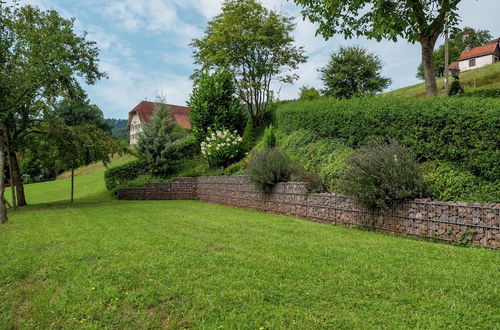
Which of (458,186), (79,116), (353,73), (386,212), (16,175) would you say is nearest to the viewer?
(386,212)

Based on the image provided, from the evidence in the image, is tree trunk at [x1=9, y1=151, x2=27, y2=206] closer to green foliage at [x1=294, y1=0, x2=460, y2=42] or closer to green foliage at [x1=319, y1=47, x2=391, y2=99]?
green foliage at [x1=294, y1=0, x2=460, y2=42]

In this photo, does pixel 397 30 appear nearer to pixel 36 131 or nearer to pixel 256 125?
pixel 256 125

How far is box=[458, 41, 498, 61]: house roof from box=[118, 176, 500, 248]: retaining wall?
2164 inches

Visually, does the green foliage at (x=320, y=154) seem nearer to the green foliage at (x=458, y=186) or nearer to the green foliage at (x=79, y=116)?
the green foliage at (x=458, y=186)

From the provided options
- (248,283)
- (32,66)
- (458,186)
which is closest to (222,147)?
(32,66)

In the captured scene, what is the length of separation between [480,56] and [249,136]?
161 ft

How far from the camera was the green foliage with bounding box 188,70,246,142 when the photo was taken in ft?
67.7

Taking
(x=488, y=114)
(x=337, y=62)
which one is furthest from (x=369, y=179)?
(x=337, y=62)

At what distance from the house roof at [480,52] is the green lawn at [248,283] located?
59460 mm

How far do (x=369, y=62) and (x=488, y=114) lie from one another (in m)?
21.2

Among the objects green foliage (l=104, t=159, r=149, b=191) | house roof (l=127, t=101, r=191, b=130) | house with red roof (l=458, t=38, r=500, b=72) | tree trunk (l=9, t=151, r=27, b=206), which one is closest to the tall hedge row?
green foliage (l=104, t=159, r=149, b=191)

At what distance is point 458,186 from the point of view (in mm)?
7773

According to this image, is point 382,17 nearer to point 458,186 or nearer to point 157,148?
point 458,186

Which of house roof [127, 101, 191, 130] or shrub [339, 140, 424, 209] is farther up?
house roof [127, 101, 191, 130]
